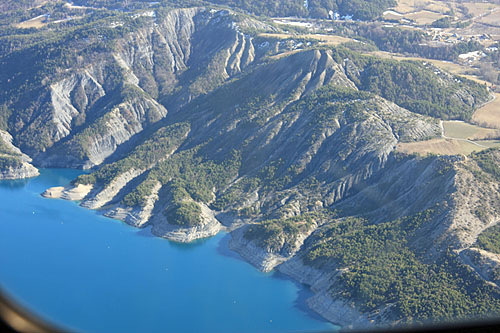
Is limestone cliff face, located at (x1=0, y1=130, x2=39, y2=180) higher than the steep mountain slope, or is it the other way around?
the steep mountain slope

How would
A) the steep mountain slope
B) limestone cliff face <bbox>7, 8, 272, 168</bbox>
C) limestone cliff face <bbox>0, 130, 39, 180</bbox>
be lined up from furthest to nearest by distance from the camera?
limestone cliff face <bbox>7, 8, 272, 168</bbox>, limestone cliff face <bbox>0, 130, 39, 180</bbox>, the steep mountain slope

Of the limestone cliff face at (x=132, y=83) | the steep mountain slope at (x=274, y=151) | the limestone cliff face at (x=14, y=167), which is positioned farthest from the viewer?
the limestone cliff face at (x=132, y=83)

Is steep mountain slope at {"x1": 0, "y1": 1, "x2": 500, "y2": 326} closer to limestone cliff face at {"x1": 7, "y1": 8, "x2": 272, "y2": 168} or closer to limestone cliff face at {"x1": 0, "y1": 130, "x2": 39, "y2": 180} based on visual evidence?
limestone cliff face at {"x1": 7, "y1": 8, "x2": 272, "y2": 168}

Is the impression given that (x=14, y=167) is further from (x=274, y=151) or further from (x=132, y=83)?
(x=274, y=151)

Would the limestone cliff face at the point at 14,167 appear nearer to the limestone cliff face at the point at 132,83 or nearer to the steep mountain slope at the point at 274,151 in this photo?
the limestone cliff face at the point at 132,83

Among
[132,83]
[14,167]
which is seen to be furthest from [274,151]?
[132,83]

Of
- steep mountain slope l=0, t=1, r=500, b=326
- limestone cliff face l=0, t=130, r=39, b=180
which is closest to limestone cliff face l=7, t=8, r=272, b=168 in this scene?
steep mountain slope l=0, t=1, r=500, b=326

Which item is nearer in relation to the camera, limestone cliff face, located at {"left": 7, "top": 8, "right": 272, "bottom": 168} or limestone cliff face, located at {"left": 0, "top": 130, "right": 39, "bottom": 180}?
limestone cliff face, located at {"left": 0, "top": 130, "right": 39, "bottom": 180}

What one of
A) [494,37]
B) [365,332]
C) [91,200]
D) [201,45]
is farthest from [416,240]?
[494,37]

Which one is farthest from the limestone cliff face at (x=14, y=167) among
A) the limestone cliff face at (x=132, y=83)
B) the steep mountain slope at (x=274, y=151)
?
the steep mountain slope at (x=274, y=151)
